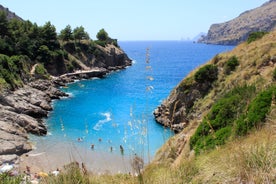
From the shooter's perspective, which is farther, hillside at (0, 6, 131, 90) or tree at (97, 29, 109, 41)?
tree at (97, 29, 109, 41)

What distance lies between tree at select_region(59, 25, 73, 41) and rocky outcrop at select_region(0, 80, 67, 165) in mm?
39416

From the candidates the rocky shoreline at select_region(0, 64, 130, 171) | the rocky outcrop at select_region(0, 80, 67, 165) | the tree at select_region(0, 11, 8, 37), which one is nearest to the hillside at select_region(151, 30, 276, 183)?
the rocky shoreline at select_region(0, 64, 130, 171)

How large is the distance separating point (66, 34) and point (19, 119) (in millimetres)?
56072

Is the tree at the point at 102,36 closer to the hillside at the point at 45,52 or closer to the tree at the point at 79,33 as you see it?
the hillside at the point at 45,52

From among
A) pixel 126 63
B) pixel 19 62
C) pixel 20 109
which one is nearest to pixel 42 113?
pixel 20 109

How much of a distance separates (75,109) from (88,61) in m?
42.3

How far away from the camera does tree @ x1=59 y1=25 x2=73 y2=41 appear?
3274 inches

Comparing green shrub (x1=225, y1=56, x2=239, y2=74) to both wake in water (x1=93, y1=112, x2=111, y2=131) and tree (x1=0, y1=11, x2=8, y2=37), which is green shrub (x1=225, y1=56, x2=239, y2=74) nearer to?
wake in water (x1=93, y1=112, x2=111, y2=131)

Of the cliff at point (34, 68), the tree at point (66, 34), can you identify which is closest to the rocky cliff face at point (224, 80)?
the cliff at point (34, 68)

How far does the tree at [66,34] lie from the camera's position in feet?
273

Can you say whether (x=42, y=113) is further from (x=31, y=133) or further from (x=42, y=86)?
(x=42, y=86)

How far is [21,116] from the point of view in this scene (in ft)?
106

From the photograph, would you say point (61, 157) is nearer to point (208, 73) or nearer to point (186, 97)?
point (186, 97)

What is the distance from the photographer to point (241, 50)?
89.9 feet
